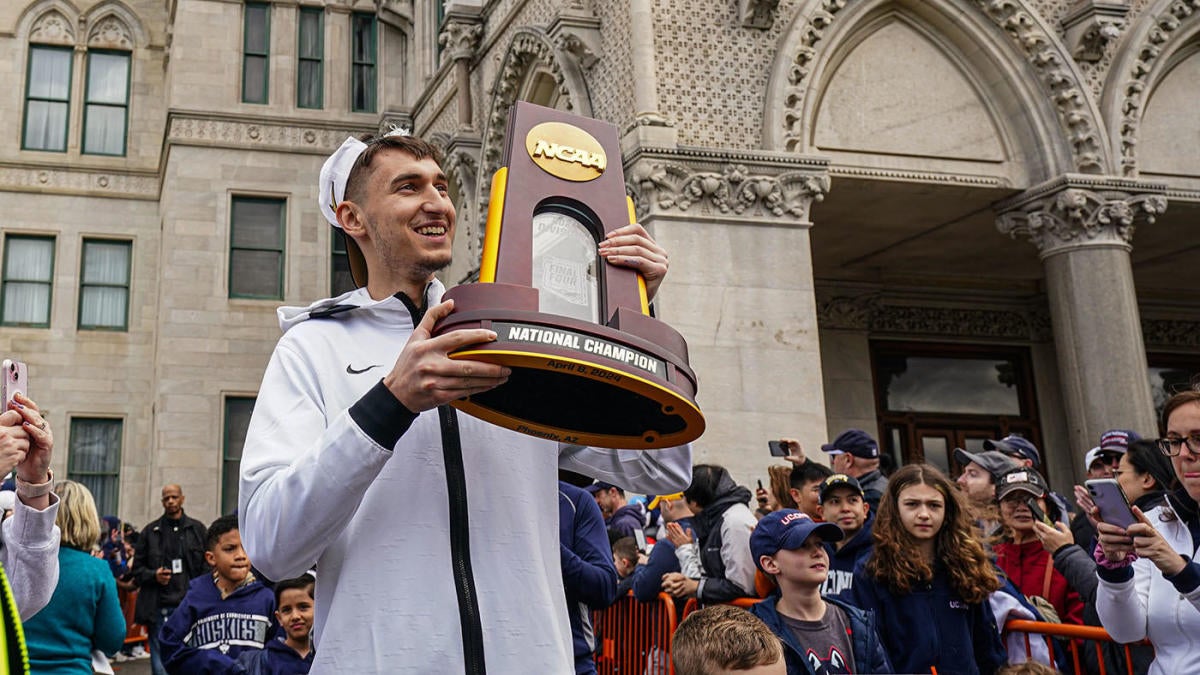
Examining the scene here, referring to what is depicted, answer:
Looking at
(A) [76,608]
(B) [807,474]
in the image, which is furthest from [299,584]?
(B) [807,474]

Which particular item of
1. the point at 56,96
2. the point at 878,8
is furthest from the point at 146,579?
the point at 56,96

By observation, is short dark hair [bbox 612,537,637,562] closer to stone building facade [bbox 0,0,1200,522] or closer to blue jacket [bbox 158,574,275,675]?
blue jacket [bbox 158,574,275,675]

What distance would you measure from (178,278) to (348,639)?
2244cm

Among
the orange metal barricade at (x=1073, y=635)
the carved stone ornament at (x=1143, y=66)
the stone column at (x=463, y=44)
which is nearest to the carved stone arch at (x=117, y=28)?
the stone column at (x=463, y=44)

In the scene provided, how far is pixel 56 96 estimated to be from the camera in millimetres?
25938

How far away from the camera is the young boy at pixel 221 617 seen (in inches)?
260

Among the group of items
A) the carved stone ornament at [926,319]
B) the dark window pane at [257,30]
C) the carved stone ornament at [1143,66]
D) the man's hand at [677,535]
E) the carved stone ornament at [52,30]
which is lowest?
the man's hand at [677,535]

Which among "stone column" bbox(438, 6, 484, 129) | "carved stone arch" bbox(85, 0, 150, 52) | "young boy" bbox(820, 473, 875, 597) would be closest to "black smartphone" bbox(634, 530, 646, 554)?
"young boy" bbox(820, 473, 875, 597)

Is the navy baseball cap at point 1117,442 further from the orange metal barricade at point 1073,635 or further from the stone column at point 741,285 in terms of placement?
the stone column at point 741,285

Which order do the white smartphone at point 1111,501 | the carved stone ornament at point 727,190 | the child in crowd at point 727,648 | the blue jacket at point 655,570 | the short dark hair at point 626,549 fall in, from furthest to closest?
1. the carved stone ornament at point 727,190
2. the short dark hair at point 626,549
3. the blue jacket at point 655,570
4. the white smartphone at point 1111,501
5. the child in crowd at point 727,648

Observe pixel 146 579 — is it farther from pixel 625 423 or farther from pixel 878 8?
pixel 625 423

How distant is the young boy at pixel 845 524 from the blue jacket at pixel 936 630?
920 mm

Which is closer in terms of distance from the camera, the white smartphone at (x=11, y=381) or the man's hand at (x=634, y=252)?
the man's hand at (x=634, y=252)

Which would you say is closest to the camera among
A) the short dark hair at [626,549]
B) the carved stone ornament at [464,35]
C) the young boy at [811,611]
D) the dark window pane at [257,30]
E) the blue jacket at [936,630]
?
the young boy at [811,611]
